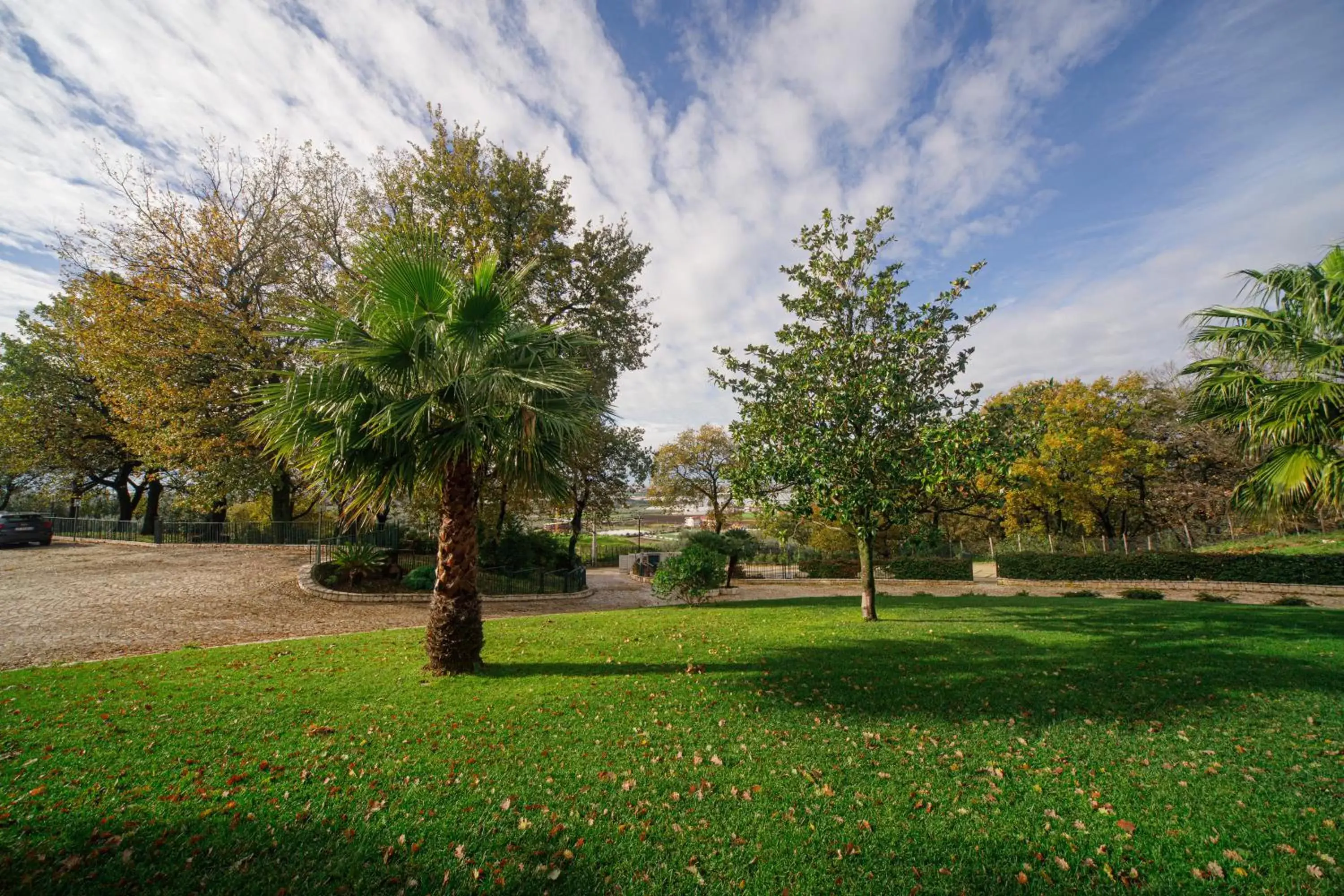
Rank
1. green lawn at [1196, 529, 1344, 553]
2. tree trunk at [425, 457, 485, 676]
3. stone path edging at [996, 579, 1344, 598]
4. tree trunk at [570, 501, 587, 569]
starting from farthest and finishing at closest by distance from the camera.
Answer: tree trunk at [570, 501, 587, 569] < green lawn at [1196, 529, 1344, 553] < stone path edging at [996, 579, 1344, 598] < tree trunk at [425, 457, 485, 676]

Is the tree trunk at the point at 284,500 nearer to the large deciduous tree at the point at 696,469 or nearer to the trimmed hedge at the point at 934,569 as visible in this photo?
the large deciduous tree at the point at 696,469

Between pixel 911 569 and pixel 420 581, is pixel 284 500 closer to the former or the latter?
pixel 420 581

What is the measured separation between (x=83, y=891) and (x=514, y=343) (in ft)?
20.5

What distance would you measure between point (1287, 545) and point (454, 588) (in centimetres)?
3307

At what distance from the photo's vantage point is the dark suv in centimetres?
1981

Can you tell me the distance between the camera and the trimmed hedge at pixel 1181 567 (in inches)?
703

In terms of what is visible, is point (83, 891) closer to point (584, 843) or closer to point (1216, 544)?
point (584, 843)

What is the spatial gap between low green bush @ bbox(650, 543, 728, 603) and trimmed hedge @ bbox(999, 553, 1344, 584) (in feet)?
54.4

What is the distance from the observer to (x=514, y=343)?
25.0ft

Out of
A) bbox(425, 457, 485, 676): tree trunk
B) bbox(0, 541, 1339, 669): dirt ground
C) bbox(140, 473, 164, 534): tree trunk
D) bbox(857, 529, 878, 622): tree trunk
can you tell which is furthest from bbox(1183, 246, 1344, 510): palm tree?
bbox(140, 473, 164, 534): tree trunk

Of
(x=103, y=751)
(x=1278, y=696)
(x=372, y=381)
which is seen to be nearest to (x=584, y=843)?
(x=103, y=751)

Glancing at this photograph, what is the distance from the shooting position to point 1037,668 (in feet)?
24.8

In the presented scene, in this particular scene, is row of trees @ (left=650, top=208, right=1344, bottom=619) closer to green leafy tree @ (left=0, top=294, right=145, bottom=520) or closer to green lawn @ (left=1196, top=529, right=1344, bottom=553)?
green lawn @ (left=1196, top=529, right=1344, bottom=553)

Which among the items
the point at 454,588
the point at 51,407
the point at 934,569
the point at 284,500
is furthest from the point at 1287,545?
the point at 51,407
